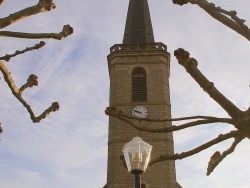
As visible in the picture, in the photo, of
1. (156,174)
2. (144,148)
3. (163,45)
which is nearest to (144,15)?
(163,45)

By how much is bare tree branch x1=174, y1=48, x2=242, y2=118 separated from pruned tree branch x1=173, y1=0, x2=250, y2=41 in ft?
1.35

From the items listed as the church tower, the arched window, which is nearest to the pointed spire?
the church tower

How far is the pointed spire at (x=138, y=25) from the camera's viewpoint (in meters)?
27.4

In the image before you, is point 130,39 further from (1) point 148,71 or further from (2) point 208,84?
(2) point 208,84

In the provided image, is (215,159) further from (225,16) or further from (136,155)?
(136,155)

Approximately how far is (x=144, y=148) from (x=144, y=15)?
26.1 m

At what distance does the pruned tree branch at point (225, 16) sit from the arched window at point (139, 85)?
19598 mm

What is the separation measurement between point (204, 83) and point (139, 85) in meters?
20.7

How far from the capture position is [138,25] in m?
29.1

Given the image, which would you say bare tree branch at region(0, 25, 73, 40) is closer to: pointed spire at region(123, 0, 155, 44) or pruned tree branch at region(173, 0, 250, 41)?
pruned tree branch at region(173, 0, 250, 41)

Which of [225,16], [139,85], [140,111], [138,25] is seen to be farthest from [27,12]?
[138,25]

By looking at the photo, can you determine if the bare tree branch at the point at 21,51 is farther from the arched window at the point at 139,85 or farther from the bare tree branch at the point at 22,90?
the arched window at the point at 139,85

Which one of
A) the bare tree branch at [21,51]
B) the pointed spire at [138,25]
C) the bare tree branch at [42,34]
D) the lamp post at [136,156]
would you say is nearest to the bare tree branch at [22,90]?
the bare tree branch at [21,51]

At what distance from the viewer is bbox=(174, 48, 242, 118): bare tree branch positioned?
9.12 feet
